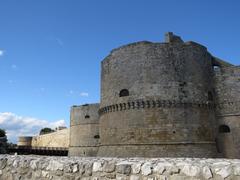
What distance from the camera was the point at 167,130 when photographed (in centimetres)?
1295

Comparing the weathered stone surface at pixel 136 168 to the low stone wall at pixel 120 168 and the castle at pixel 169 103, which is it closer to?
the low stone wall at pixel 120 168

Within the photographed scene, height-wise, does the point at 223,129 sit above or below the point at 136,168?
above

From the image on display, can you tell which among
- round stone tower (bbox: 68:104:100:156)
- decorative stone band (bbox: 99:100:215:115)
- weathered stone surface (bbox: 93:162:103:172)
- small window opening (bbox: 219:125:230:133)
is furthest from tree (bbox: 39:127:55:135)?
weathered stone surface (bbox: 93:162:103:172)

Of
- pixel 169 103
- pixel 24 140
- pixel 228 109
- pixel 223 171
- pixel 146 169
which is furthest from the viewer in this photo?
pixel 24 140

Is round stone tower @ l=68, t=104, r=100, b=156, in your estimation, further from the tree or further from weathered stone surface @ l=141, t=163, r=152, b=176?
the tree

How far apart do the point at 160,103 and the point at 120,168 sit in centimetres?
1024

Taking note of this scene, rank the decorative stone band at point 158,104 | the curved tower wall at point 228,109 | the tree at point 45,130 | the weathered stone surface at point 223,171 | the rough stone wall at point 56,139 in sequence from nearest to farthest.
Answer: the weathered stone surface at point 223,171 → the decorative stone band at point 158,104 → the curved tower wall at point 228,109 → the rough stone wall at point 56,139 → the tree at point 45,130

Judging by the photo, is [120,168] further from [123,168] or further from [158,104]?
[158,104]

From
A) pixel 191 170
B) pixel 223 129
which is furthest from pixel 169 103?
pixel 191 170

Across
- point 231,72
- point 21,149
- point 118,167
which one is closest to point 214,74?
point 231,72

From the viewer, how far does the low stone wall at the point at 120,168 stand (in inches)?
107

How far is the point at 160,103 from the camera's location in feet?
43.6

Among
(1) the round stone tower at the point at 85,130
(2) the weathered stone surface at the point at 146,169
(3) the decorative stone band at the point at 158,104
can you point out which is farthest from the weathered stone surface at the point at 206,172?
(1) the round stone tower at the point at 85,130

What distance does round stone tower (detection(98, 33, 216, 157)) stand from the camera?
511 inches
